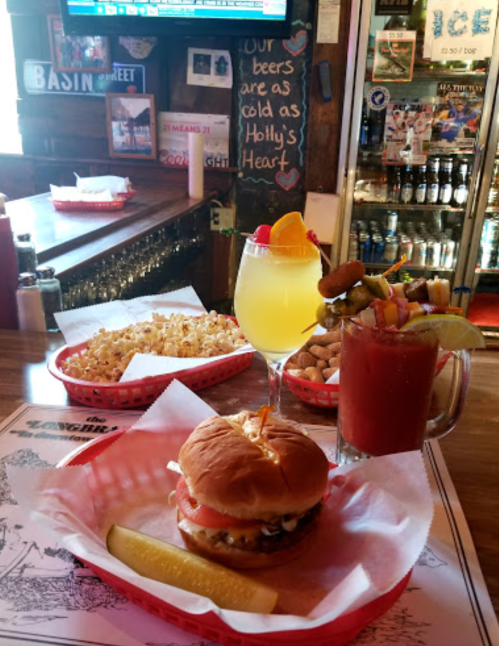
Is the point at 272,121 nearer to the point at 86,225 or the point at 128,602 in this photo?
the point at 86,225

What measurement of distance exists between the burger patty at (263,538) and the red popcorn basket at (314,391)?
0.41 metres

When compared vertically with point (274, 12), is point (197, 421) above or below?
below

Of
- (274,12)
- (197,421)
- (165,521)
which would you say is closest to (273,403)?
(197,421)

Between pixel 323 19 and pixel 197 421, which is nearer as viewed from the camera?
pixel 197 421

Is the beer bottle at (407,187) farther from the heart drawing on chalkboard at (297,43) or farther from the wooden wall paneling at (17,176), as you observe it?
the wooden wall paneling at (17,176)

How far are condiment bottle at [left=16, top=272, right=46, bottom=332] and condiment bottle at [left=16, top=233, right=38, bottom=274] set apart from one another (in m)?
0.11

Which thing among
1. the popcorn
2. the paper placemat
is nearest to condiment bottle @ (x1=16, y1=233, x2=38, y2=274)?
the popcorn

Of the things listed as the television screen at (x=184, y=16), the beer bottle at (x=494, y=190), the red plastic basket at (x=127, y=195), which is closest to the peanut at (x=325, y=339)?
the red plastic basket at (x=127, y=195)

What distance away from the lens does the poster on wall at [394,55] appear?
340 cm

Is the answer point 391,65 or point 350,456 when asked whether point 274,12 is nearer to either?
point 391,65

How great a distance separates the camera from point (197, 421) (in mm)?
954

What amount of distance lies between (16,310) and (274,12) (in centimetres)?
273

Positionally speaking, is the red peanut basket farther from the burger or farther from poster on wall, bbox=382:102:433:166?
poster on wall, bbox=382:102:433:166

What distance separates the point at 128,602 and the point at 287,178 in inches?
141
